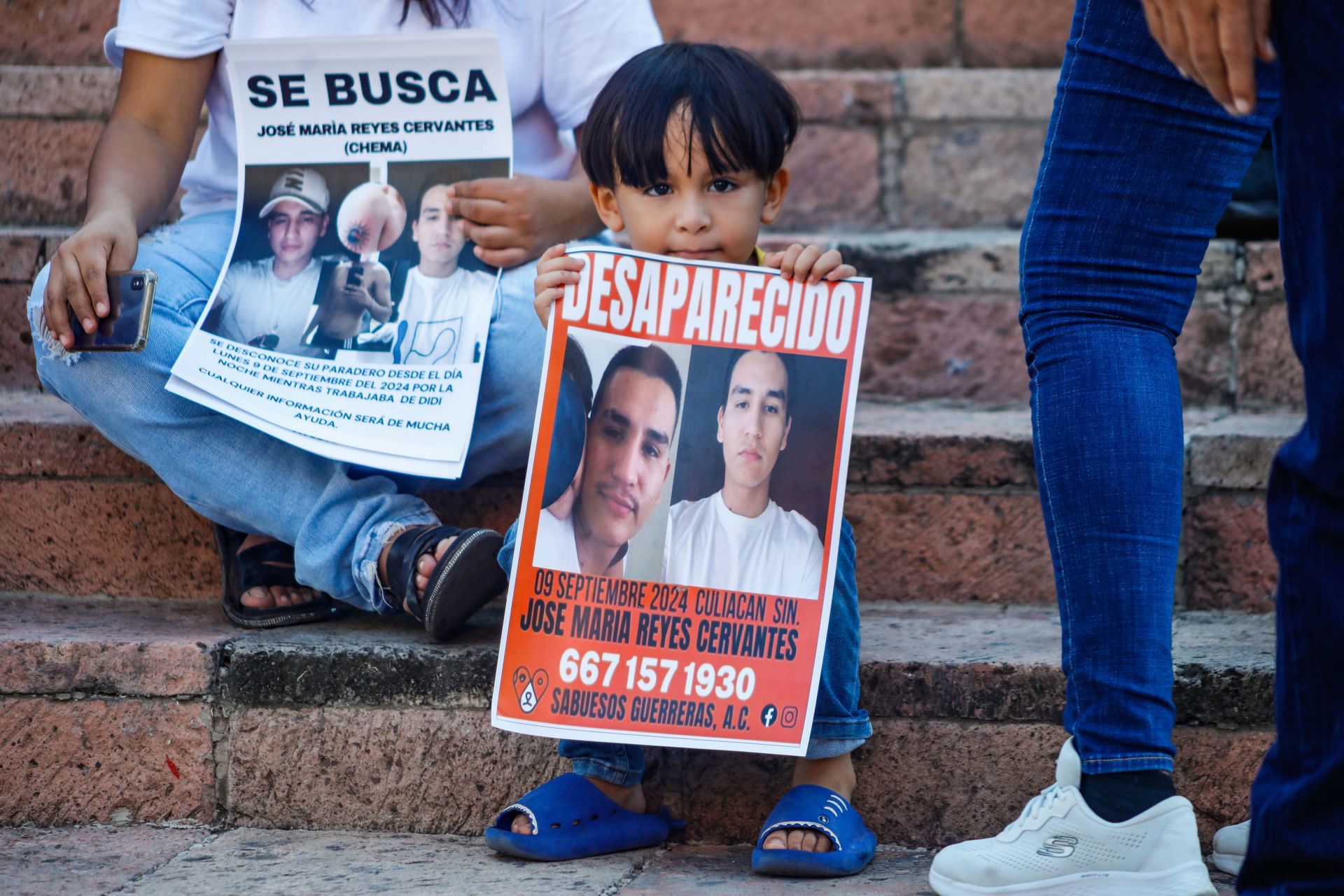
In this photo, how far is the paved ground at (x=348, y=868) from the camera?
4.48ft

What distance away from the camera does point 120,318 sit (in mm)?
1614

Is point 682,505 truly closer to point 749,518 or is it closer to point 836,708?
point 749,518

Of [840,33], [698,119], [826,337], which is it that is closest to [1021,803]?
[826,337]

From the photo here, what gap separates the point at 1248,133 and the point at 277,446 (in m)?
1.20

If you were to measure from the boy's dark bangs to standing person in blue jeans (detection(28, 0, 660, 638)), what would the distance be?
0.26 meters

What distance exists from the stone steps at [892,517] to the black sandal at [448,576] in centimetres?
30

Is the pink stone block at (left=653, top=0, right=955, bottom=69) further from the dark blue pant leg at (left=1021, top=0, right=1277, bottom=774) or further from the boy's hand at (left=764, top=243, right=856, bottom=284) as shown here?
the dark blue pant leg at (left=1021, top=0, right=1277, bottom=774)

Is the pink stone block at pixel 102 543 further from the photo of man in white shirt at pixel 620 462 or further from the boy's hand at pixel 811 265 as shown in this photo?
the boy's hand at pixel 811 265

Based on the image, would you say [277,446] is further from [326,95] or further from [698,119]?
[698,119]

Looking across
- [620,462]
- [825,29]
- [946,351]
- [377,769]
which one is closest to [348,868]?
[377,769]

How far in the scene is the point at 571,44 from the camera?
191cm

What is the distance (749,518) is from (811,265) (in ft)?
0.93

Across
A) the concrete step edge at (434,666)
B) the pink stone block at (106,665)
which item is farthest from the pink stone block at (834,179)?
the pink stone block at (106,665)

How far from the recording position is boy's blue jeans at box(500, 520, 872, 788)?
57.1 inches
